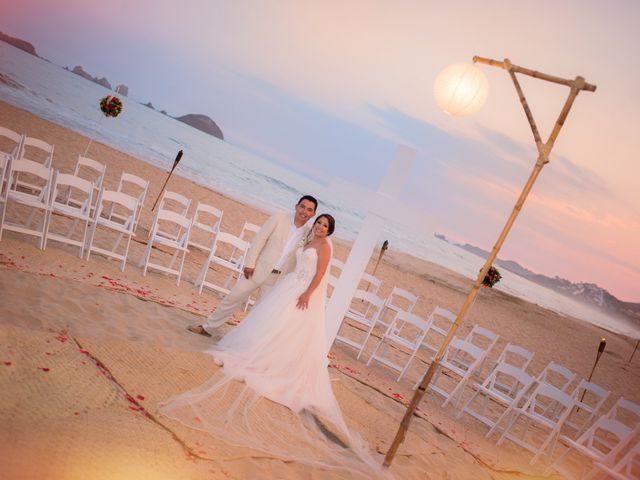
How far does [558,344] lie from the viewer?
22797 mm

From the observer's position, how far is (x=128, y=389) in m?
3.74

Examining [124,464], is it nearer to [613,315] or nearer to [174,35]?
[174,35]

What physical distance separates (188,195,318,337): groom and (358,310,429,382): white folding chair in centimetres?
283

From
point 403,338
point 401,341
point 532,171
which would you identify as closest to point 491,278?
point 403,338

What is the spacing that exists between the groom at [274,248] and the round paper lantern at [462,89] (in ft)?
5.43

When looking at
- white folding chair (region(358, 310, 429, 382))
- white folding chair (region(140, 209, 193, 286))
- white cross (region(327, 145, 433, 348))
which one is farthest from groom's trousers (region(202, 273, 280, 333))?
white folding chair (region(358, 310, 429, 382))

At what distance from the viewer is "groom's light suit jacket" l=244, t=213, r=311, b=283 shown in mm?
5516

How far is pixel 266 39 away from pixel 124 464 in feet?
231

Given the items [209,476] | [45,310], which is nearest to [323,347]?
[209,476]

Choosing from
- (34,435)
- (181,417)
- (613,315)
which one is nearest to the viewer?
(34,435)

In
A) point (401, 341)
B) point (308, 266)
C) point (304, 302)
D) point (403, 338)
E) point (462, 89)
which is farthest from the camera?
point (403, 338)

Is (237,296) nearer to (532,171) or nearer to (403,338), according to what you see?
(532,171)

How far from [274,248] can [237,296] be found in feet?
2.14

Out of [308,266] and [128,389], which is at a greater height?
[308,266]
